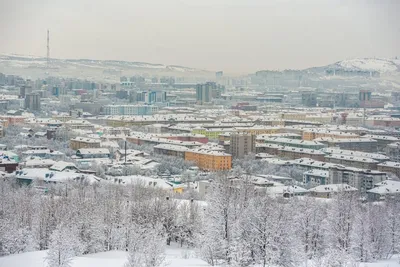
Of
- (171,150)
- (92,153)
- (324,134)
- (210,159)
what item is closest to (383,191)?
(210,159)

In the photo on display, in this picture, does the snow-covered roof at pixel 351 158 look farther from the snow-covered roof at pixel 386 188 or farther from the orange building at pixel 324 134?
the orange building at pixel 324 134

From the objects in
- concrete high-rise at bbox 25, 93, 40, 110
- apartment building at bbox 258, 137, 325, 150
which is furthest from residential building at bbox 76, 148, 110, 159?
concrete high-rise at bbox 25, 93, 40, 110

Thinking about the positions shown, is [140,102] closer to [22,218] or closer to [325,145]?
[325,145]

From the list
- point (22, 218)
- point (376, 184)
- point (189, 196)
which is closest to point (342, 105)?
point (376, 184)

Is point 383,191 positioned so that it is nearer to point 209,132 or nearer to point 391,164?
point 391,164

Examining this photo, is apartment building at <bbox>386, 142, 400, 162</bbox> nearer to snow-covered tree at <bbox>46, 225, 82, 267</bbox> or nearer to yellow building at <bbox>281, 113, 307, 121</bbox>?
yellow building at <bbox>281, 113, 307, 121</bbox>
